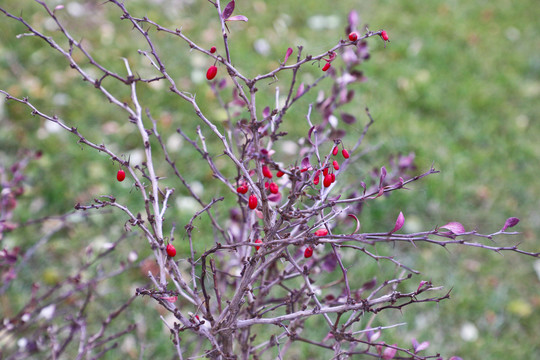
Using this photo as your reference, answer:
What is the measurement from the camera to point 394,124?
315 centimetres

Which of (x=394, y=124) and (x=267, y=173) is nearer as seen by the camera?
(x=267, y=173)

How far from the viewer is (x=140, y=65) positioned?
3312 millimetres

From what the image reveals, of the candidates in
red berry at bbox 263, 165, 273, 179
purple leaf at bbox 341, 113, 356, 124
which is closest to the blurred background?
purple leaf at bbox 341, 113, 356, 124

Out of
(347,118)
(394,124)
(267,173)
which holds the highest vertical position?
(394,124)

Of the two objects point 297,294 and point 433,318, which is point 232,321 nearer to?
point 297,294

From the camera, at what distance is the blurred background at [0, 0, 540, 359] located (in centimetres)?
235

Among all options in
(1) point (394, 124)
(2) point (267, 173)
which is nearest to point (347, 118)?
(2) point (267, 173)

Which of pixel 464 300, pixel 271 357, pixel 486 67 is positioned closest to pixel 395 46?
pixel 486 67

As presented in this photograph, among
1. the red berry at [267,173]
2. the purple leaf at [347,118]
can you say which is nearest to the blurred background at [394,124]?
the purple leaf at [347,118]

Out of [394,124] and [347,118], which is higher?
[394,124]

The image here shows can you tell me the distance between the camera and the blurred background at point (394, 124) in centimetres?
235

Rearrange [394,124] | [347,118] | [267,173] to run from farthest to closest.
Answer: [394,124] < [347,118] < [267,173]

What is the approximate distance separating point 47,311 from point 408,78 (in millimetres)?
2754

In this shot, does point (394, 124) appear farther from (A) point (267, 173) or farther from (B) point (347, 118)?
(A) point (267, 173)
